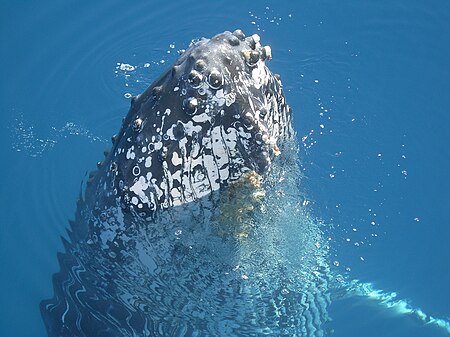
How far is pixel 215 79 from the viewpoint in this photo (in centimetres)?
487

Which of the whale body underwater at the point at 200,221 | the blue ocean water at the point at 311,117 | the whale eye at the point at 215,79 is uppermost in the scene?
the blue ocean water at the point at 311,117

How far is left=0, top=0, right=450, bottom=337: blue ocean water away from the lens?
31.3 feet

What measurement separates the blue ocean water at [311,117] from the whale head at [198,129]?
11.1 ft

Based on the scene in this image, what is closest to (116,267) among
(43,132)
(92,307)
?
(92,307)

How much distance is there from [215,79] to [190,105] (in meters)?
0.29

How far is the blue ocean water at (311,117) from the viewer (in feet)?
31.3

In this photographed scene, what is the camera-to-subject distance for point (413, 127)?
11.1m

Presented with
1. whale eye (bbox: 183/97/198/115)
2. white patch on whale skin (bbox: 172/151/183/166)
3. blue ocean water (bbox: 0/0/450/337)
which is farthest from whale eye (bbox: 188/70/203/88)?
blue ocean water (bbox: 0/0/450/337)

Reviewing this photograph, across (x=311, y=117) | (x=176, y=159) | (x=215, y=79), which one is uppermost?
(x=311, y=117)

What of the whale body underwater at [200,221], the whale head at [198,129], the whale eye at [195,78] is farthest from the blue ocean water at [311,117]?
the whale eye at [195,78]

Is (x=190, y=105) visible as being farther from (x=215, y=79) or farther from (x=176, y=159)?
(x=176, y=159)

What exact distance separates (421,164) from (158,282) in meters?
6.15

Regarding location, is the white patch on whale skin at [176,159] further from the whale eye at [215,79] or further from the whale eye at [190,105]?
the whale eye at [215,79]

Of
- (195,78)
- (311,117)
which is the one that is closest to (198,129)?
(195,78)
